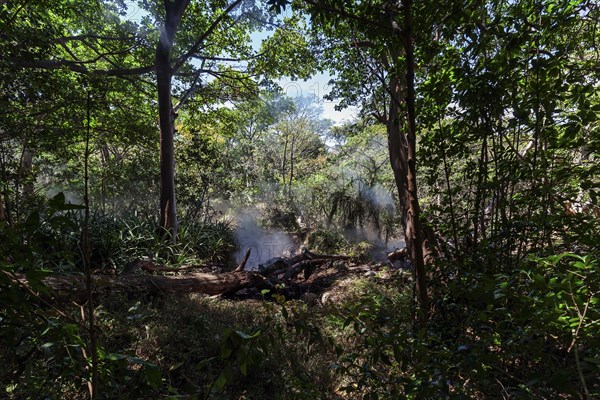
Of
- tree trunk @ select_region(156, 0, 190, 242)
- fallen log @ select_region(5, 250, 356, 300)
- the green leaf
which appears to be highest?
tree trunk @ select_region(156, 0, 190, 242)

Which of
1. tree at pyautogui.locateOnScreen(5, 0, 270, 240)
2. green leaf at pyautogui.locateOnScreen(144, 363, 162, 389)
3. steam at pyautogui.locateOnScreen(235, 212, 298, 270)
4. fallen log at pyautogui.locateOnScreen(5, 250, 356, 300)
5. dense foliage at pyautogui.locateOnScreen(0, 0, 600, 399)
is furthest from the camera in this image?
steam at pyautogui.locateOnScreen(235, 212, 298, 270)

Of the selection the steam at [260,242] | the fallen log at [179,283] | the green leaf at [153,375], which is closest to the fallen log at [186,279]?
the fallen log at [179,283]

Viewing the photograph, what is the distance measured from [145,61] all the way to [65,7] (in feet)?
5.78

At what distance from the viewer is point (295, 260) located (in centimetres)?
657

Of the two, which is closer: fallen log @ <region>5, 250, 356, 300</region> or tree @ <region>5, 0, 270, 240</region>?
fallen log @ <region>5, 250, 356, 300</region>

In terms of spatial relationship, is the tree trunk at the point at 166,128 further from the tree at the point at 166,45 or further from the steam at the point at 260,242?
the steam at the point at 260,242

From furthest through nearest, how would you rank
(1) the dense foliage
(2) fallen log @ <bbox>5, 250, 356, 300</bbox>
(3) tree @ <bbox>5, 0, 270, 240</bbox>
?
(3) tree @ <bbox>5, 0, 270, 240</bbox>, (2) fallen log @ <bbox>5, 250, 356, 300</bbox>, (1) the dense foliage

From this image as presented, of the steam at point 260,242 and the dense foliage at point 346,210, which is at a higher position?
the dense foliage at point 346,210

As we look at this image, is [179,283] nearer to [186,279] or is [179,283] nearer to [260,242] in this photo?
[186,279]

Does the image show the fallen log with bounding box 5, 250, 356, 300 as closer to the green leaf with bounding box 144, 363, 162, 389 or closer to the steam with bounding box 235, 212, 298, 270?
the steam with bounding box 235, 212, 298, 270

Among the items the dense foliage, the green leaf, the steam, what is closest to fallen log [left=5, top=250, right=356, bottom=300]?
the dense foliage

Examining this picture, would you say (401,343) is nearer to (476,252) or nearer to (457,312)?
(457,312)

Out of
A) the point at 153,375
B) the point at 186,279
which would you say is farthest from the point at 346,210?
the point at 153,375

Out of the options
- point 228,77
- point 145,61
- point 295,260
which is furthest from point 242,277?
point 145,61
